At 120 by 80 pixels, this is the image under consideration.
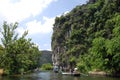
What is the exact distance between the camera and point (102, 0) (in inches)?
6142

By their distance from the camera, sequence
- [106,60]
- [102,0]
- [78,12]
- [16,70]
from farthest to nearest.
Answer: [78,12] < [102,0] < [16,70] < [106,60]

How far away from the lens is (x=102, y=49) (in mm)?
73562

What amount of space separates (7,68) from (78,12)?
116691 millimetres

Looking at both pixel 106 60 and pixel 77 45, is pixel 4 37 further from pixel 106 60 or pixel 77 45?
pixel 77 45

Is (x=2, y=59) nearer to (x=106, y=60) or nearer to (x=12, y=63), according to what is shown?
(x=12, y=63)

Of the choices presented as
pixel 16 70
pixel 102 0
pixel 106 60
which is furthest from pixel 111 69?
pixel 102 0

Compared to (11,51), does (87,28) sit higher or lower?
higher

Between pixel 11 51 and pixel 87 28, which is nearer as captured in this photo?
pixel 11 51

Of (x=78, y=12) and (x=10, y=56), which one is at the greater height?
(x=78, y=12)

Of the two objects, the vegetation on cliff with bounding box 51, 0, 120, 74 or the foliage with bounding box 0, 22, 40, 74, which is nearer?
the foliage with bounding box 0, 22, 40, 74

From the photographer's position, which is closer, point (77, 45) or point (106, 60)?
point (106, 60)

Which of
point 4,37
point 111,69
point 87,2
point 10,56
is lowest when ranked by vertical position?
point 111,69

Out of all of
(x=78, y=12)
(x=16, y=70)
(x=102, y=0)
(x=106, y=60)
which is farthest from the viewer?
(x=78, y=12)

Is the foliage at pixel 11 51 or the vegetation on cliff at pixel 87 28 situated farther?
the vegetation on cliff at pixel 87 28
